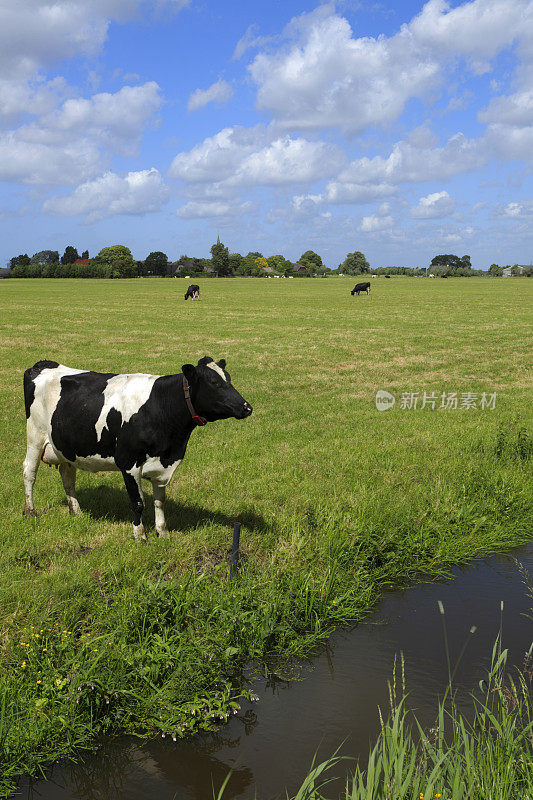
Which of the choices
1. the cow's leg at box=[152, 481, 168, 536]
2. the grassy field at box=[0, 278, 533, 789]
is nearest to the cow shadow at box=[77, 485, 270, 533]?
the grassy field at box=[0, 278, 533, 789]

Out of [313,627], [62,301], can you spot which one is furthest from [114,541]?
[62,301]

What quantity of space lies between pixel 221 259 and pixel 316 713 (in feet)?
568

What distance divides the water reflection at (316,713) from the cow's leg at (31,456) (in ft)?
14.2

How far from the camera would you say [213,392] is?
7102mm

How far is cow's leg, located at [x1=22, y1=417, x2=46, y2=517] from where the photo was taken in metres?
8.23

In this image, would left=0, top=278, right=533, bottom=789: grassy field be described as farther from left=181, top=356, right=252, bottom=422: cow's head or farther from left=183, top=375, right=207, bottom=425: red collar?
left=181, top=356, right=252, bottom=422: cow's head

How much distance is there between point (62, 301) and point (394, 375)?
40776 millimetres

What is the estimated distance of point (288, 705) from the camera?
17.7 feet

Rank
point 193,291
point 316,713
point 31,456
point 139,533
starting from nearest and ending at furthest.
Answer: point 316,713 → point 139,533 → point 31,456 → point 193,291

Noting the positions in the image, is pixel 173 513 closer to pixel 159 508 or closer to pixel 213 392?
pixel 159 508

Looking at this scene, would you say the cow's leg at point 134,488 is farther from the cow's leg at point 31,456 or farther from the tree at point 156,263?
the tree at point 156,263

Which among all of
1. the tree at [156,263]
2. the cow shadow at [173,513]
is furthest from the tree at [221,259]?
the cow shadow at [173,513]

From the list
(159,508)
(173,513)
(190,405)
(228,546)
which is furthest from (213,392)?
(173,513)

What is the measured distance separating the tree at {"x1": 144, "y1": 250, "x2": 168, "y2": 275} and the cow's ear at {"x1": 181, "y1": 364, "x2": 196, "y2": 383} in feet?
553
